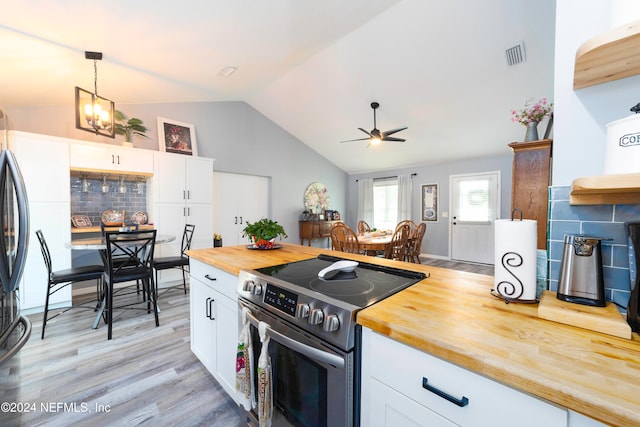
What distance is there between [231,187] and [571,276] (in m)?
5.18

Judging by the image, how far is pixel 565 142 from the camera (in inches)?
35.9

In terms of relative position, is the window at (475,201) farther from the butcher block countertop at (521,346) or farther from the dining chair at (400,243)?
the butcher block countertop at (521,346)

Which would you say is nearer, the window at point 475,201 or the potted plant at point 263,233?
the potted plant at point 263,233

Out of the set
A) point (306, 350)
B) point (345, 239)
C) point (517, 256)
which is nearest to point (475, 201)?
point (345, 239)

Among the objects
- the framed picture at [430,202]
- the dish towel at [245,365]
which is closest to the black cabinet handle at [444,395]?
the dish towel at [245,365]

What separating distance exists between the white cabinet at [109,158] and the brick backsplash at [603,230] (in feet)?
14.2

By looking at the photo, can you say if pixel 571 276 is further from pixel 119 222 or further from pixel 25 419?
pixel 119 222

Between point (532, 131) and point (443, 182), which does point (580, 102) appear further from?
point (443, 182)

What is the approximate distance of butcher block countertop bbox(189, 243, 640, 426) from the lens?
479mm

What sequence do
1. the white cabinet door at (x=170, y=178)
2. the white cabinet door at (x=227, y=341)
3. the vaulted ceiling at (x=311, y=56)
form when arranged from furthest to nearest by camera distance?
the white cabinet door at (x=170, y=178), the vaulted ceiling at (x=311, y=56), the white cabinet door at (x=227, y=341)

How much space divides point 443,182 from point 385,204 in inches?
62.1

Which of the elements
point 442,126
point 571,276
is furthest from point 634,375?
point 442,126

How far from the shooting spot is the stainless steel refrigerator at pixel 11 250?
3.57 ft

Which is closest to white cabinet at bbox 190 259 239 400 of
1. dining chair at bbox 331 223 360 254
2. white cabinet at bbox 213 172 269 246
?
dining chair at bbox 331 223 360 254
